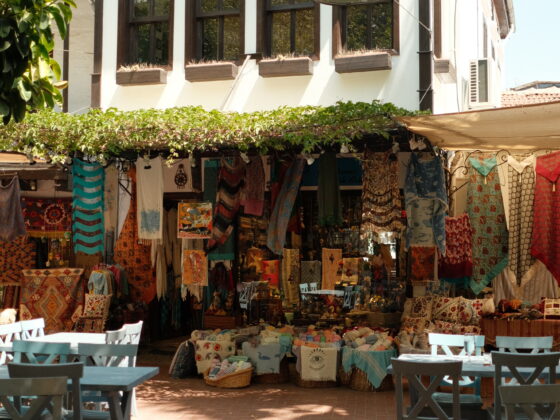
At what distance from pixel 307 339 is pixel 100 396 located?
4.19 metres

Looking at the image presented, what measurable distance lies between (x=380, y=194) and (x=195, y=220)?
2.97m

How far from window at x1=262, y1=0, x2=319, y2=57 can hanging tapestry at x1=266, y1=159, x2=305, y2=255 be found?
173cm

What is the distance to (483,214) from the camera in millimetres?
11328

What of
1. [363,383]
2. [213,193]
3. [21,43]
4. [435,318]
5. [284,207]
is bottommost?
[363,383]

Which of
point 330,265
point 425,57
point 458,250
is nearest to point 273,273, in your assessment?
point 330,265

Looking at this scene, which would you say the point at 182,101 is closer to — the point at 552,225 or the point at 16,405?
the point at 552,225

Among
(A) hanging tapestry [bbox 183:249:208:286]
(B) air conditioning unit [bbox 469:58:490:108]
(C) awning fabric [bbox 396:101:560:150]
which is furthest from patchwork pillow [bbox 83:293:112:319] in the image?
(B) air conditioning unit [bbox 469:58:490:108]

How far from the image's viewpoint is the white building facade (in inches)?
426

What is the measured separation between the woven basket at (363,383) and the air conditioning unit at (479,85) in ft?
17.6

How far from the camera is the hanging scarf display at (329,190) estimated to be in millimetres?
10711

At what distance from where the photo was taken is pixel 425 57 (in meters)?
10.6

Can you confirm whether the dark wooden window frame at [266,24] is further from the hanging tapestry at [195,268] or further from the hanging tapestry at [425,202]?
the hanging tapestry at [195,268]

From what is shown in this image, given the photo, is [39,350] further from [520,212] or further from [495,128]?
[520,212]

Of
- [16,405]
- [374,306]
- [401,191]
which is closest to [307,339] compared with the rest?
[374,306]
